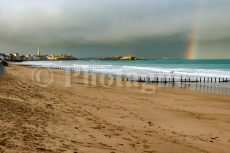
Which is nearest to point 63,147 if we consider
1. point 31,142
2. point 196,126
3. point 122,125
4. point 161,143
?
point 31,142

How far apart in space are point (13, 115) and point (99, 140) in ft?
11.3

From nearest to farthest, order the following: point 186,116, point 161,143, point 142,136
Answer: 1. point 161,143
2. point 142,136
3. point 186,116

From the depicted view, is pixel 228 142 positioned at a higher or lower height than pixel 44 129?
lower

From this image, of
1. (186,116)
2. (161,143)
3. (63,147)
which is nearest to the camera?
(63,147)

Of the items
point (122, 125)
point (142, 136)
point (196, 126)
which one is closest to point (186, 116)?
point (196, 126)

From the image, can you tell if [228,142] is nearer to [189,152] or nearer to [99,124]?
[189,152]

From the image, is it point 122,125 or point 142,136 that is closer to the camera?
point 142,136

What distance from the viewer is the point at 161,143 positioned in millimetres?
9133

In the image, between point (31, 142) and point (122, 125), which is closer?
point (31, 142)

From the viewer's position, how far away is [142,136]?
9.81m

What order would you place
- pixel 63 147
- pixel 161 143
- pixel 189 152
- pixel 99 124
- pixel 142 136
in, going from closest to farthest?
pixel 63 147
pixel 189 152
pixel 161 143
pixel 142 136
pixel 99 124

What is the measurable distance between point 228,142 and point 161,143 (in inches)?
101

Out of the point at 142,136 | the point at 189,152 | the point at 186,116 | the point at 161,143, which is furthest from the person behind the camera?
the point at 186,116

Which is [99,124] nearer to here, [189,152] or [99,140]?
[99,140]
